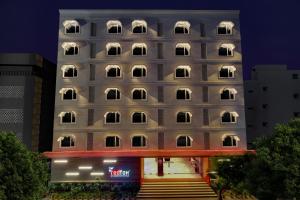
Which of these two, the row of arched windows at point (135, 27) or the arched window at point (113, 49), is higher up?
the row of arched windows at point (135, 27)

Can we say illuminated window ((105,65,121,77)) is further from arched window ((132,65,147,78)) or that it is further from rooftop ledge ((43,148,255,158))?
rooftop ledge ((43,148,255,158))

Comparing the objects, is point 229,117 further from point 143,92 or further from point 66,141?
point 66,141

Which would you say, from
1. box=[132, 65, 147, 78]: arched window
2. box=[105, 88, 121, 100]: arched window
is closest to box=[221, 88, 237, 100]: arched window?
box=[132, 65, 147, 78]: arched window

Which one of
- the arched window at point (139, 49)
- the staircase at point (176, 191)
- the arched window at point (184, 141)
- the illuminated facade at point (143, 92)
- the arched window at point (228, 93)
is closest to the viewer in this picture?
the staircase at point (176, 191)

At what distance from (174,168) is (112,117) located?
10.1 m

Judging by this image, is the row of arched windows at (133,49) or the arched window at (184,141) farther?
the row of arched windows at (133,49)

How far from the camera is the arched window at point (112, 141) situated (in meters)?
38.0

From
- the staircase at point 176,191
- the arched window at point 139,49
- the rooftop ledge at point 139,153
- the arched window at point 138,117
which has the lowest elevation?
the staircase at point 176,191

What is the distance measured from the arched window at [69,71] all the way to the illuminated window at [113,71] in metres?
3.41

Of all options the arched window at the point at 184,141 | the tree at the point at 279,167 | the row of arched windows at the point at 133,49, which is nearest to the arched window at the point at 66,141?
the row of arched windows at the point at 133,49

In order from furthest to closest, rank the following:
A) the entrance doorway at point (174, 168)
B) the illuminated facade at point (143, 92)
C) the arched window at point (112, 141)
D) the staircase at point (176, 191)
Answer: the entrance doorway at point (174, 168) → the arched window at point (112, 141) → the illuminated facade at point (143, 92) → the staircase at point (176, 191)

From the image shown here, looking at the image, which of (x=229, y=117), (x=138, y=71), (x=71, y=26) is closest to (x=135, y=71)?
(x=138, y=71)

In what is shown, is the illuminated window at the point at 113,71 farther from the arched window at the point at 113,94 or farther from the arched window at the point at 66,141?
the arched window at the point at 66,141

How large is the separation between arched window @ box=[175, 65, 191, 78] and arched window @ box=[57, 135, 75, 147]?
12.4 metres
